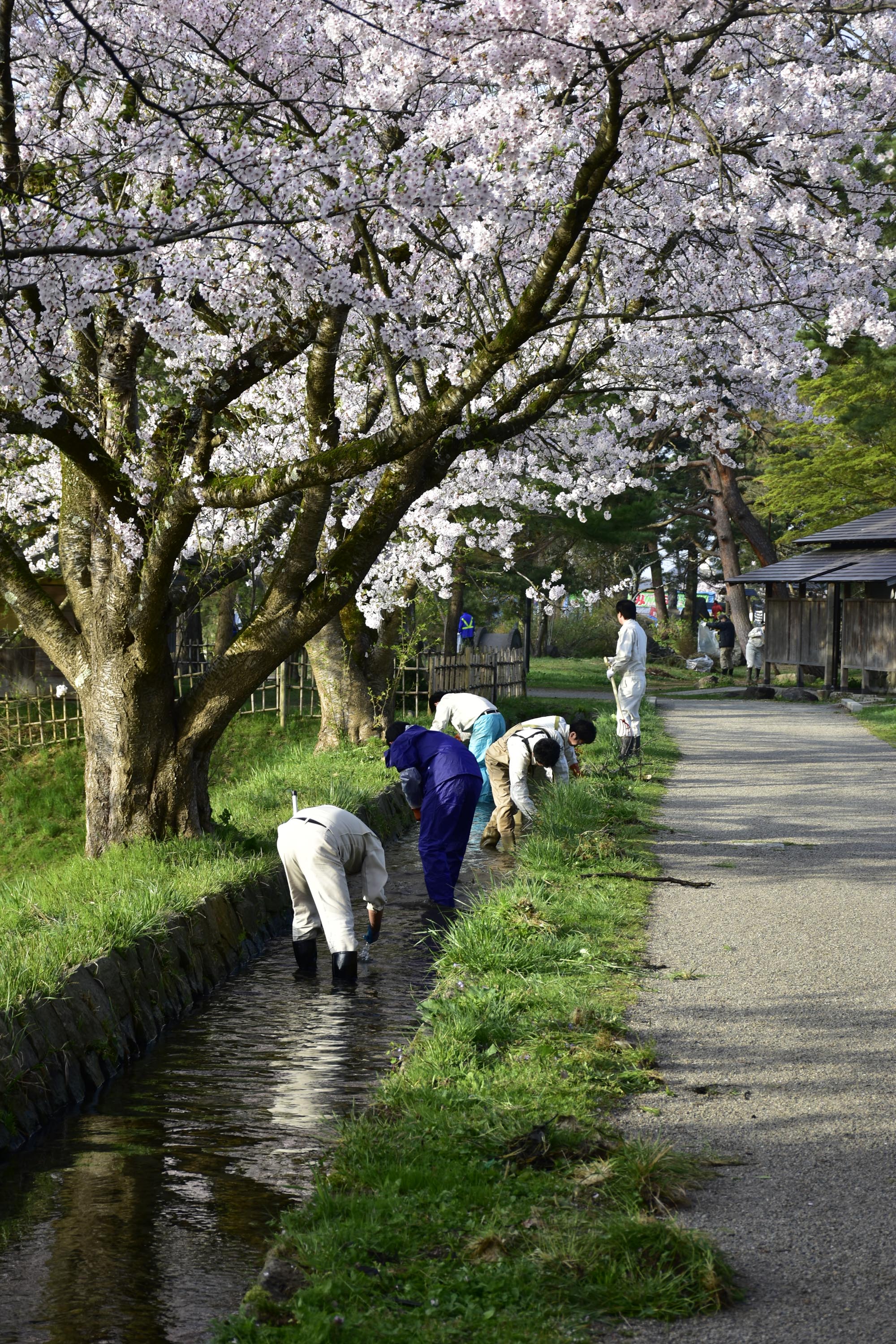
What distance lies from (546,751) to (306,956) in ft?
9.65

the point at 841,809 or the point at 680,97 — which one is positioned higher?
the point at 680,97

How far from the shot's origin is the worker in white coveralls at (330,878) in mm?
7598

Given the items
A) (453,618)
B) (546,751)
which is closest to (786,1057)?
(546,751)

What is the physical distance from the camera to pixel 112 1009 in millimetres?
6293

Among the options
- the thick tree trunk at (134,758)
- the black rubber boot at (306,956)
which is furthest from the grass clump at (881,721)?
the black rubber boot at (306,956)

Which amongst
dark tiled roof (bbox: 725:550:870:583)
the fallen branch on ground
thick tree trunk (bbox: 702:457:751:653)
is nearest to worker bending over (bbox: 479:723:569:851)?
the fallen branch on ground

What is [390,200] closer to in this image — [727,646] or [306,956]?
[306,956]

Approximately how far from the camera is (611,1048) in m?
5.15

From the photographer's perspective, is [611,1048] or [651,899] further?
[651,899]

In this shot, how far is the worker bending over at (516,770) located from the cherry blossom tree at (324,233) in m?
2.04

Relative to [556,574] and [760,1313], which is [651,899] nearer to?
[760,1313]

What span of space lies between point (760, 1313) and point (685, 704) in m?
24.7

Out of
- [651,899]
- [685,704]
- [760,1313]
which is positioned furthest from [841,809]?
[685,704]

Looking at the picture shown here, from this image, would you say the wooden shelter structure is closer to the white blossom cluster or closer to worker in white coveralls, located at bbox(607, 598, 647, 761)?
worker in white coveralls, located at bbox(607, 598, 647, 761)
